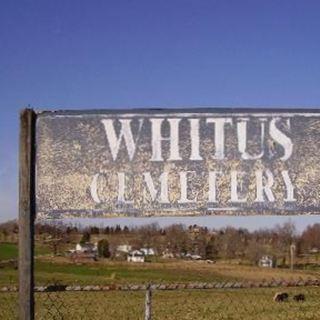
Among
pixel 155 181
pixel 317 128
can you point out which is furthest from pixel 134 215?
pixel 317 128

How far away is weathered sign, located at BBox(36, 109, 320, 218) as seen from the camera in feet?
14.4

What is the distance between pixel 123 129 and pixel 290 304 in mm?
14940

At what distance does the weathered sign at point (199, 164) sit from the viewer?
14.4 feet

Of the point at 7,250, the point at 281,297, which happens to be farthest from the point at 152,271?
the point at 281,297

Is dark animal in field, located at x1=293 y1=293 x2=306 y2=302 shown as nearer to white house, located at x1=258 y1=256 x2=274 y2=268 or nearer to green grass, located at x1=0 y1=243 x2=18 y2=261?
green grass, located at x1=0 y1=243 x2=18 y2=261

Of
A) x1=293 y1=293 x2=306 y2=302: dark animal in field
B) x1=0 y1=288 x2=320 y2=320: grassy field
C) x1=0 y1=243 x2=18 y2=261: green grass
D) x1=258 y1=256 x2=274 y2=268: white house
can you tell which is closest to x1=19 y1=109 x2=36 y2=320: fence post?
x1=0 y1=288 x2=320 y2=320: grassy field

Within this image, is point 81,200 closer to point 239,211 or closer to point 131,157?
point 131,157

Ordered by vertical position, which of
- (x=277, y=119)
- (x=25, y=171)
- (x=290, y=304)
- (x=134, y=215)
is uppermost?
(x=277, y=119)

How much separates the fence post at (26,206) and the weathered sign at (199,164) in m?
0.28

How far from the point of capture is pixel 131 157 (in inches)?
174

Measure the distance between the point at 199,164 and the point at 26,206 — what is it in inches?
45.1

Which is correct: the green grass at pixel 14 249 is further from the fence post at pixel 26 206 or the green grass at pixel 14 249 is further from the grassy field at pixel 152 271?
the fence post at pixel 26 206

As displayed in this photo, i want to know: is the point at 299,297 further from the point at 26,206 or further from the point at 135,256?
the point at 135,256

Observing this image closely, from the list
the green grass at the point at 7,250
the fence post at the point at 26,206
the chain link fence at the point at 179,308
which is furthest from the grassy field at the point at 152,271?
the fence post at the point at 26,206
